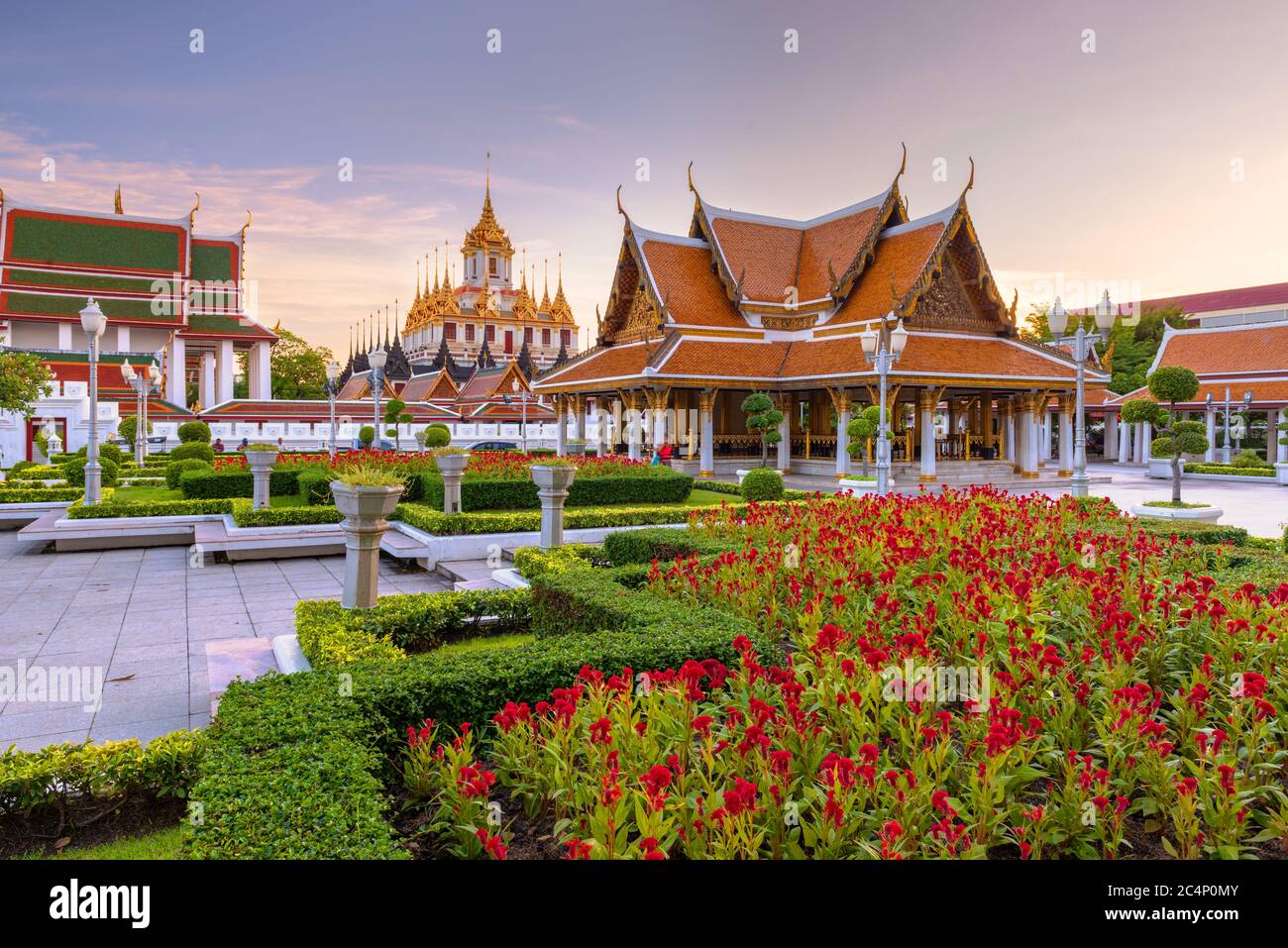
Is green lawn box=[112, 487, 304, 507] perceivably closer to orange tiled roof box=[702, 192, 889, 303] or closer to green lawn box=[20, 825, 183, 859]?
green lawn box=[20, 825, 183, 859]

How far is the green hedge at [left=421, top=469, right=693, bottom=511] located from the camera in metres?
14.2

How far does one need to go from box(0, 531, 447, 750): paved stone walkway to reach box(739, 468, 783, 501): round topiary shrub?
7.13 m

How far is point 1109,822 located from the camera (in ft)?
10.1

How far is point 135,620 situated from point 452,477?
18.7 feet

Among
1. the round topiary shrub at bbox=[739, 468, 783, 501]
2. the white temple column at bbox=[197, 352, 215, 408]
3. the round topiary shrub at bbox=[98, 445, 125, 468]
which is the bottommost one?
the round topiary shrub at bbox=[739, 468, 783, 501]

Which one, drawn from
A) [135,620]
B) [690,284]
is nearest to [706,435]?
[690,284]

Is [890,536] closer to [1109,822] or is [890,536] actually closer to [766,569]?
[766,569]

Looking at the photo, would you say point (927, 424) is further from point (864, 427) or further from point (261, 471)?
point (261, 471)

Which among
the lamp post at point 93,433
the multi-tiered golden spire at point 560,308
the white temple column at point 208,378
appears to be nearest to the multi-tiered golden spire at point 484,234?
the multi-tiered golden spire at point 560,308

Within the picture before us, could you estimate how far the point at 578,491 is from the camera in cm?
1501

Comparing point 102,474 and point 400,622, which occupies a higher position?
point 102,474

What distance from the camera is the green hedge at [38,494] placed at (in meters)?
16.3

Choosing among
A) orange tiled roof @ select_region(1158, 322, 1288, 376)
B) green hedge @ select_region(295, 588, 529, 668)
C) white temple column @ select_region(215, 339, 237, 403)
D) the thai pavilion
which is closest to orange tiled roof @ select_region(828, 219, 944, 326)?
the thai pavilion

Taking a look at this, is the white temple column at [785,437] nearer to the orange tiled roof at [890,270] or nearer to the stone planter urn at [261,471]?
the orange tiled roof at [890,270]
